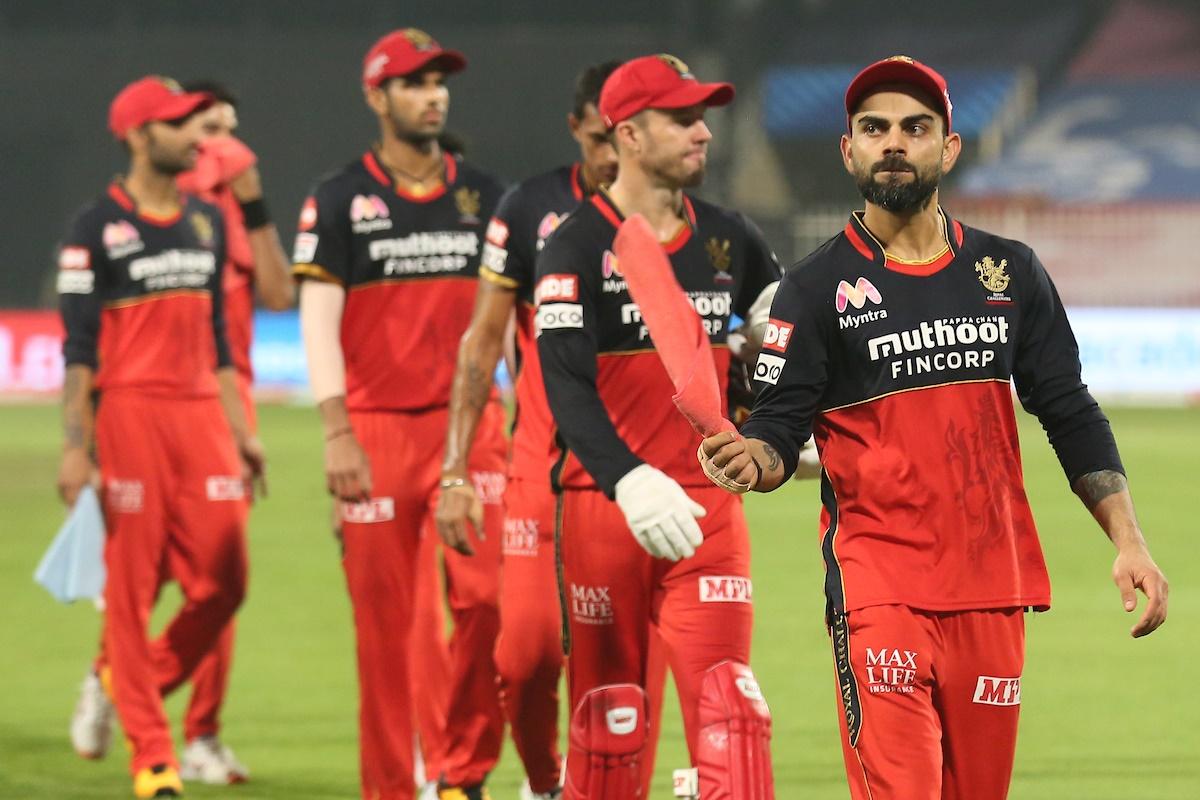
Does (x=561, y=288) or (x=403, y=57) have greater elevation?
(x=403, y=57)

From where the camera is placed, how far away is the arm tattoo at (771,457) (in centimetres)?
423

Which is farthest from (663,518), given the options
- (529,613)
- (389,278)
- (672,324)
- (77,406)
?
(77,406)

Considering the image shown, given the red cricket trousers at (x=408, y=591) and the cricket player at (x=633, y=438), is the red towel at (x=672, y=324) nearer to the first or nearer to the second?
the cricket player at (x=633, y=438)

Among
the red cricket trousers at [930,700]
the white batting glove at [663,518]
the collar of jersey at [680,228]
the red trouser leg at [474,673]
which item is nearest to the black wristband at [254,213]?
the red trouser leg at [474,673]

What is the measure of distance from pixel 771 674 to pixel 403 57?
12.7 ft

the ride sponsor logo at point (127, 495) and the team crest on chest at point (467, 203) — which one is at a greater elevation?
the team crest on chest at point (467, 203)

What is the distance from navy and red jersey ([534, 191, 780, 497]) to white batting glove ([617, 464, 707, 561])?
0.35 m

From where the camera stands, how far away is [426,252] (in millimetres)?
6852

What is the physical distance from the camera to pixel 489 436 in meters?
6.84

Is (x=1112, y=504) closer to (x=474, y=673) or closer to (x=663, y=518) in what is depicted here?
(x=663, y=518)

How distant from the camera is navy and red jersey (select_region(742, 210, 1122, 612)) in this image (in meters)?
4.28

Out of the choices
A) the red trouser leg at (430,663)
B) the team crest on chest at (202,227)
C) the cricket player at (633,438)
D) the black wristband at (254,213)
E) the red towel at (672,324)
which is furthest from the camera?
the black wristband at (254,213)

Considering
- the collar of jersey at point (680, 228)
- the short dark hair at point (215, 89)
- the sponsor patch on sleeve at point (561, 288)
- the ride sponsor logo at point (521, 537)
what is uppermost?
the short dark hair at point (215, 89)

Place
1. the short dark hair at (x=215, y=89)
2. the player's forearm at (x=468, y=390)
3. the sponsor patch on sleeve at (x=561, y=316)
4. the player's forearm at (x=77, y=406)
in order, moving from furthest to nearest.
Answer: the short dark hair at (x=215, y=89) < the player's forearm at (x=77, y=406) < the player's forearm at (x=468, y=390) < the sponsor patch on sleeve at (x=561, y=316)
